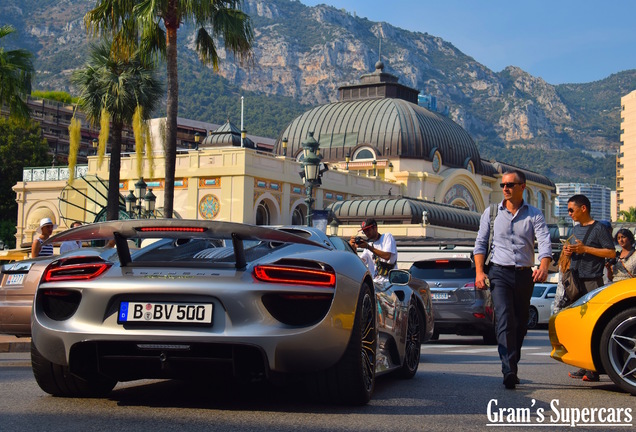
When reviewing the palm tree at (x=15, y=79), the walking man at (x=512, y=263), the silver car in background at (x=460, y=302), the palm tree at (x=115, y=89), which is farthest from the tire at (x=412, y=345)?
the palm tree at (x=115, y=89)

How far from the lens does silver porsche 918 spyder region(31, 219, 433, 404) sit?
615 cm

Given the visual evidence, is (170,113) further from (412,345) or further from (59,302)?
(59,302)

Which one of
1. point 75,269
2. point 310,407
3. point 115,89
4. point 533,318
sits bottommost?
point 533,318

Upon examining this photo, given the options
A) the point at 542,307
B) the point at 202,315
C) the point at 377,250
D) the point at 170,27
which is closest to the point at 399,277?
the point at 377,250

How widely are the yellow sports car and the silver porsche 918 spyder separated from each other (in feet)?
7.54

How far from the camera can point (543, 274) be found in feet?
28.2

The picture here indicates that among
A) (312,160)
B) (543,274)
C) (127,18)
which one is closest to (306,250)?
(543,274)

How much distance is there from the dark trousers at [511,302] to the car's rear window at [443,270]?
27.1 ft

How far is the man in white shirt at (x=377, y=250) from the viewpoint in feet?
37.2

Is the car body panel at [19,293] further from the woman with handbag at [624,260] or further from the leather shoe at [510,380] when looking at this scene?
the woman with handbag at [624,260]

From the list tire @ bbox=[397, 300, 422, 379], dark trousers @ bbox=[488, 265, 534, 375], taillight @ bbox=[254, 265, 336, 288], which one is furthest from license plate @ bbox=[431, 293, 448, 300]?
taillight @ bbox=[254, 265, 336, 288]

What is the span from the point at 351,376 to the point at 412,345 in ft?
9.99

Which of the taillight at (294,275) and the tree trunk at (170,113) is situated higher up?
the tree trunk at (170,113)

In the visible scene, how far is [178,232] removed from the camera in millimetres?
6414
